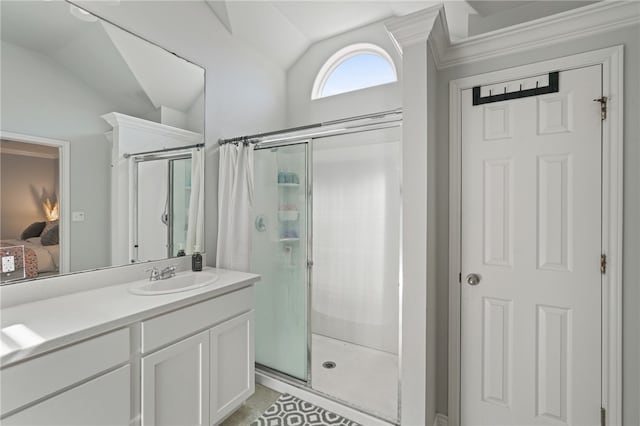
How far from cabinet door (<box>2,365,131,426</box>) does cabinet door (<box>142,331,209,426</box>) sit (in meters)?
0.09

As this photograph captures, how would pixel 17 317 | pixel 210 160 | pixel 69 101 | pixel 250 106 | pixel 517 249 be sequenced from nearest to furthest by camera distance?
pixel 17 317 → pixel 69 101 → pixel 517 249 → pixel 210 160 → pixel 250 106

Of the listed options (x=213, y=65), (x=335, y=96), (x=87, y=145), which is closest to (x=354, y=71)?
(x=335, y=96)

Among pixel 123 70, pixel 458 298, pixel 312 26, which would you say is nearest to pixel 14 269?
pixel 123 70

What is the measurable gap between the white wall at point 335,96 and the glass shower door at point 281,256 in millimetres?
874

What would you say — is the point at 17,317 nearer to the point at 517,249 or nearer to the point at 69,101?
the point at 69,101

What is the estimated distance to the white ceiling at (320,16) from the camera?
77.3 inches

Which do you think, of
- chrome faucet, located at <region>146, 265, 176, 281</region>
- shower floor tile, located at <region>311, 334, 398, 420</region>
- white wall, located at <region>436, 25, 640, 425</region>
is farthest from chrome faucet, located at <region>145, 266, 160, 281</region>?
white wall, located at <region>436, 25, 640, 425</region>

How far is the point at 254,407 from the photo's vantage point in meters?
2.06

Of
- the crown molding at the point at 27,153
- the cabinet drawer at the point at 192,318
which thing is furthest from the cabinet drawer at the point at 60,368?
the crown molding at the point at 27,153

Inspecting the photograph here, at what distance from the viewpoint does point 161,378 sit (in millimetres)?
1449

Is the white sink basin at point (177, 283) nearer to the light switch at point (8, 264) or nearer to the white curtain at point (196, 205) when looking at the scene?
the white curtain at point (196, 205)

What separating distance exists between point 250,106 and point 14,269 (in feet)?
6.60

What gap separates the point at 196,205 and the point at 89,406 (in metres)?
1.38

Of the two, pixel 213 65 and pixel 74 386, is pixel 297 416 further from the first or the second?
pixel 213 65
